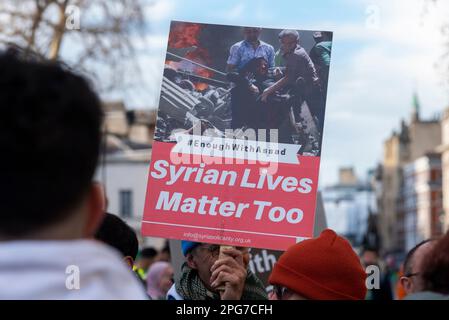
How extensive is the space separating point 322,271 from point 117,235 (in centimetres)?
144

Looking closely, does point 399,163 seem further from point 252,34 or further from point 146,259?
point 252,34

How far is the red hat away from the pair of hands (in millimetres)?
1086

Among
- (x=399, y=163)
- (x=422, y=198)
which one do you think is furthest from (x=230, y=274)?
(x=399, y=163)

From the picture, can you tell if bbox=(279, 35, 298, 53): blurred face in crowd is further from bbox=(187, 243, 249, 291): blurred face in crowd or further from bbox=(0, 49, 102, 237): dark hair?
bbox=(0, 49, 102, 237): dark hair

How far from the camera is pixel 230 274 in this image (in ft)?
16.8

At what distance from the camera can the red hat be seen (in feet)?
12.7

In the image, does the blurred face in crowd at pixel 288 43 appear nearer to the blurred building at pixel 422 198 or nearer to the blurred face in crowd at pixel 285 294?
the blurred face in crowd at pixel 285 294

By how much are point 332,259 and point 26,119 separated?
201 cm

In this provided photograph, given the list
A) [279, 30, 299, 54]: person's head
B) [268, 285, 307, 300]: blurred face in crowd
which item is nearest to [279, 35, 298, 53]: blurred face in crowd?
[279, 30, 299, 54]: person's head

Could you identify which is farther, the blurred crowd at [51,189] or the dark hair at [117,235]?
the dark hair at [117,235]

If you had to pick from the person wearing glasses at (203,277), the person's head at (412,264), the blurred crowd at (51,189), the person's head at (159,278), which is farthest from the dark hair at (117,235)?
the person's head at (159,278)

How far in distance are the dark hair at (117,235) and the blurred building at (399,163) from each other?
5327 inches

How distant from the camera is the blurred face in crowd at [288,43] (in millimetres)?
5348
